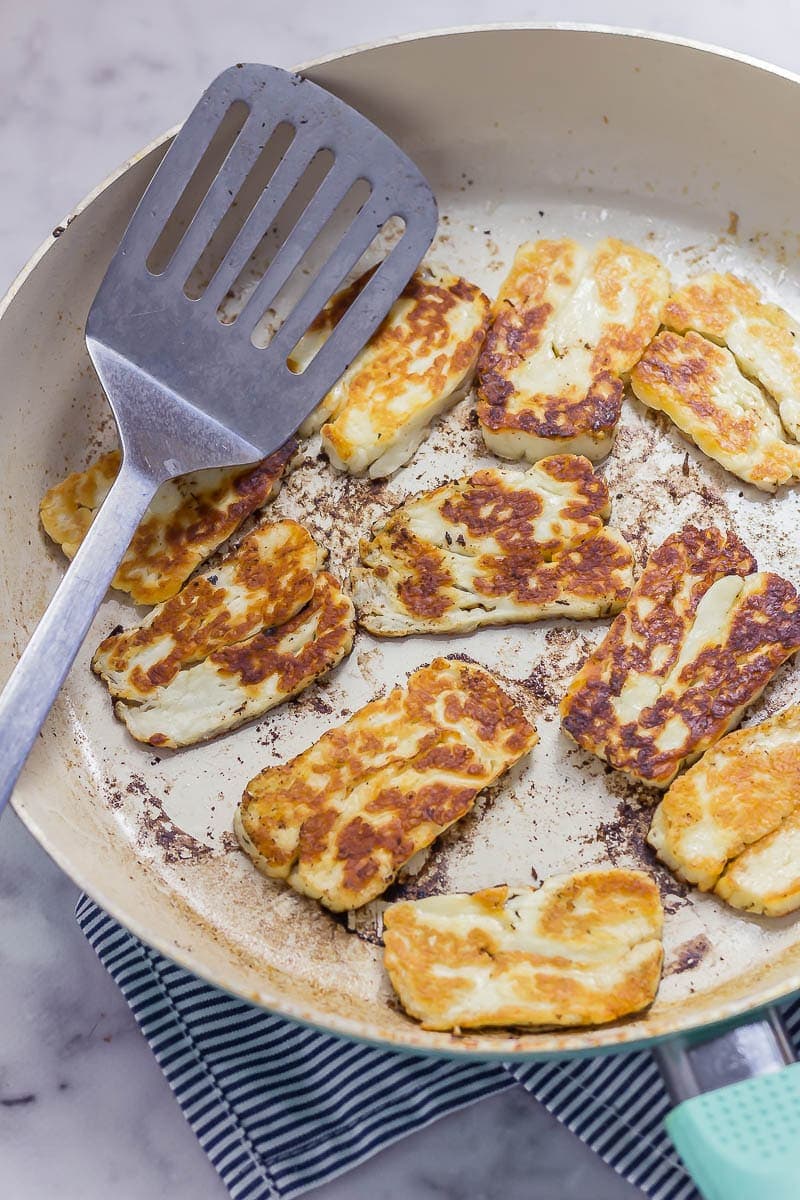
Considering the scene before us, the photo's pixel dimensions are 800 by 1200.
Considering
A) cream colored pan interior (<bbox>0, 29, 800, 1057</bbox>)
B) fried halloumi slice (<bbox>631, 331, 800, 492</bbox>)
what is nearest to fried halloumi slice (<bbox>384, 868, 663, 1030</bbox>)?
cream colored pan interior (<bbox>0, 29, 800, 1057</bbox>)

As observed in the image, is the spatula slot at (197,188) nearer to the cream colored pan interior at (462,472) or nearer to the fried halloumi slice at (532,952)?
the cream colored pan interior at (462,472)

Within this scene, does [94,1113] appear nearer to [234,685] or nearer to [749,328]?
[234,685]

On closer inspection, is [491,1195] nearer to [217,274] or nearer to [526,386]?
[526,386]

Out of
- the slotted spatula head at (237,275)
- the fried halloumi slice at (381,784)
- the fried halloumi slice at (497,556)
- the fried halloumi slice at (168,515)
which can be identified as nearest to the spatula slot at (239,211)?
the slotted spatula head at (237,275)

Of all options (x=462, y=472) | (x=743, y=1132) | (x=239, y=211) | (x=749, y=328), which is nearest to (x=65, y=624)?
(x=462, y=472)

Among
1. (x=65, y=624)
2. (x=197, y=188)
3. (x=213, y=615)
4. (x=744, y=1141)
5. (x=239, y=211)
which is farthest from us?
(x=239, y=211)

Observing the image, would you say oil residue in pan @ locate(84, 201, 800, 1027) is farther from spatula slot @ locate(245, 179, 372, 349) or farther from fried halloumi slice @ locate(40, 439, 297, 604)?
spatula slot @ locate(245, 179, 372, 349)
